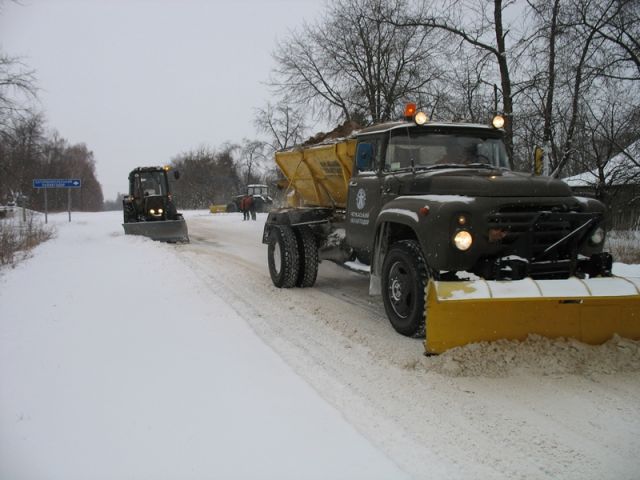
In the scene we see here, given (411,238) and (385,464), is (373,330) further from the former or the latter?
(385,464)

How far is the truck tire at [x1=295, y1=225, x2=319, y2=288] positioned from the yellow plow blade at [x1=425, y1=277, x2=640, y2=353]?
11.7ft

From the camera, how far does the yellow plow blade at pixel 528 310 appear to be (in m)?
3.84

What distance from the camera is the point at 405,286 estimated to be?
4680 millimetres

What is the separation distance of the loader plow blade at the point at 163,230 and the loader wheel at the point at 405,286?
11.4m

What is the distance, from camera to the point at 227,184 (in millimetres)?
63656

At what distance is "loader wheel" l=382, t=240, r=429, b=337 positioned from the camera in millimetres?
4449

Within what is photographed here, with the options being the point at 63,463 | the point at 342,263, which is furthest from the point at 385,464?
the point at 342,263

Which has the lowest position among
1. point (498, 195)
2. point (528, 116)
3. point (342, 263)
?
point (342, 263)

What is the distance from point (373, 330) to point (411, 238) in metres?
1.09

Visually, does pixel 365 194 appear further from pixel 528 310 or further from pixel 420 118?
pixel 528 310

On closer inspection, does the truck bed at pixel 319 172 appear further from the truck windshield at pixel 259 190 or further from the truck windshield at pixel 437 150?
the truck windshield at pixel 259 190

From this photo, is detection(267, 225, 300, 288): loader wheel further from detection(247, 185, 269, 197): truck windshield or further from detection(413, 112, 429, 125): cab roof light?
detection(247, 185, 269, 197): truck windshield

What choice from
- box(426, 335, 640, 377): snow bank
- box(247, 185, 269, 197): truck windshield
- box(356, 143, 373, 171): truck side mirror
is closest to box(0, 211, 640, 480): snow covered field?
box(426, 335, 640, 377): snow bank

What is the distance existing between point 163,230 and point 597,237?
510 inches
